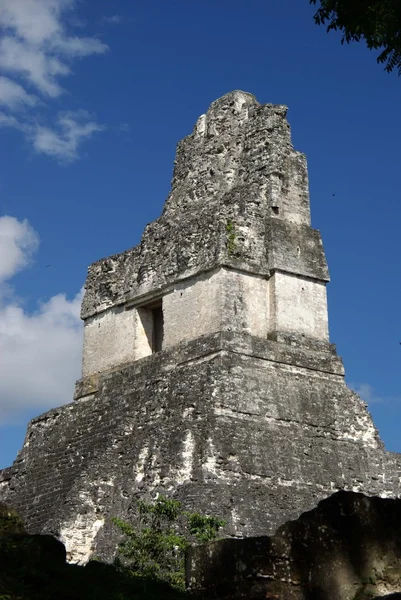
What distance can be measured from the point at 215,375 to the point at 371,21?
23.7 feet

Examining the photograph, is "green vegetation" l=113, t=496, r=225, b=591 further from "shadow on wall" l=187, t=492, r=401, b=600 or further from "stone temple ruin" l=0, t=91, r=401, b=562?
"shadow on wall" l=187, t=492, r=401, b=600

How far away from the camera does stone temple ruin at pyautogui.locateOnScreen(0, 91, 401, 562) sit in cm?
1445

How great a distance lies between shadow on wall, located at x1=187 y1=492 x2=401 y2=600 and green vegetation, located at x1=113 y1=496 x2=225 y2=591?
573 centimetres

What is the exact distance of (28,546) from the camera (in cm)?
711

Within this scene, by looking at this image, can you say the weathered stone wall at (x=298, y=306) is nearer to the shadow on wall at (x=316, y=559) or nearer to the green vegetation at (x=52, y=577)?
the green vegetation at (x=52, y=577)

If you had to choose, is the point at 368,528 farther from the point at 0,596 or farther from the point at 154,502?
the point at 154,502

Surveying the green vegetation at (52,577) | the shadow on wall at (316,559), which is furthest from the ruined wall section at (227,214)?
the shadow on wall at (316,559)

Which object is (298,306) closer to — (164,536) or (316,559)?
(164,536)

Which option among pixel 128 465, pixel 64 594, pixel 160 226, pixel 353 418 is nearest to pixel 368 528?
pixel 64 594

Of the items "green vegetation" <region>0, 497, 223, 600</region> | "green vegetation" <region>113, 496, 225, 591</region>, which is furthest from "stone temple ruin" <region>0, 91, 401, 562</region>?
"green vegetation" <region>0, 497, 223, 600</region>

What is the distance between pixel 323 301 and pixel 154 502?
5.20 metres

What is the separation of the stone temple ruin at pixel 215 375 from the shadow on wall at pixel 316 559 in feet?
22.8

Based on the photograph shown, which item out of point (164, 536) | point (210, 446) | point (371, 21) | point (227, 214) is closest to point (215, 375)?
point (210, 446)

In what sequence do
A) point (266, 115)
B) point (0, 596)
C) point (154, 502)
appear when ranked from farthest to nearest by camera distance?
point (266, 115)
point (154, 502)
point (0, 596)
